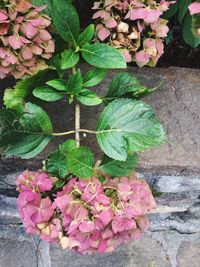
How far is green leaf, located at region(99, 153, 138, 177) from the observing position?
1183 millimetres

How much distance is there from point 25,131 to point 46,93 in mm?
115

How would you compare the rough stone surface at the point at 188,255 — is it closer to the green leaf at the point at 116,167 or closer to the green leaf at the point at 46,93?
the green leaf at the point at 116,167

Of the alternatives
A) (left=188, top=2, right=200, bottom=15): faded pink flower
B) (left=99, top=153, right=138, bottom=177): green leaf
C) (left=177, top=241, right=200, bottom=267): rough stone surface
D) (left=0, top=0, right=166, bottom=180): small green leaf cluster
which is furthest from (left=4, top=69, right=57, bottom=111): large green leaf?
(left=177, top=241, right=200, bottom=267): rough stone surface

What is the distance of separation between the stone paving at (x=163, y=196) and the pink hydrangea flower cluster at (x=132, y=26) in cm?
21

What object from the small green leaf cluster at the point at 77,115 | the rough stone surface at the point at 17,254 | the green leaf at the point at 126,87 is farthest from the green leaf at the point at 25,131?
the rough stone surface at the point at 17,254

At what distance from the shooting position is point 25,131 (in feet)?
3.88

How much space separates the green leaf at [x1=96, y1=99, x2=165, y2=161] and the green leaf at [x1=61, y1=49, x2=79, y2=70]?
152mm

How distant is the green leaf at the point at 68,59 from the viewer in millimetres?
1232

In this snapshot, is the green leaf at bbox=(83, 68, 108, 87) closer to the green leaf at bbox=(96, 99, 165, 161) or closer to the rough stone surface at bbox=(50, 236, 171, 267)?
the green leaf at bbox=(96, 99, 165, 161)

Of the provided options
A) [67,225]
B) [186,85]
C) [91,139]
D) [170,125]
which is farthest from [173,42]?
[67,225]

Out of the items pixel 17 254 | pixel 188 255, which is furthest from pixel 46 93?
pixel 188 255

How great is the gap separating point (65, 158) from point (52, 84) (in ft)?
0.61

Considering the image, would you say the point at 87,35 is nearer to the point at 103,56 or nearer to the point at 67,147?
the point at 103,56

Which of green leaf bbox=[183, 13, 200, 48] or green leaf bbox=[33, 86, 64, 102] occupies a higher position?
green leaf bbox=[183, 13, 200, 48]
